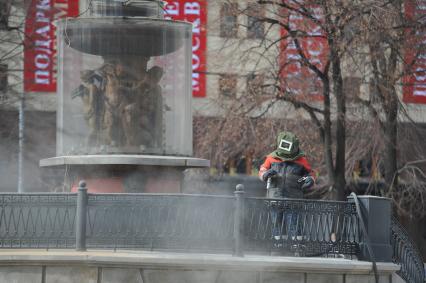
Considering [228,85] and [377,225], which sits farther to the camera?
[228,85]

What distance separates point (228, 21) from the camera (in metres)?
28.5

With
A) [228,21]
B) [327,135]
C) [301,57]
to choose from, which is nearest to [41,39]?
[228,21]

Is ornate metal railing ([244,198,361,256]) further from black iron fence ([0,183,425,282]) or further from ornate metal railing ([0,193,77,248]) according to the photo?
ornate metal railing ([0,193,77,248])

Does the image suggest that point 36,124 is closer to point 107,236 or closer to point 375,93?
point 375,93

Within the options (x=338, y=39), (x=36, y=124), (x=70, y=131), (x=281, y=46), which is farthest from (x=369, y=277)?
(x=36, y=124)

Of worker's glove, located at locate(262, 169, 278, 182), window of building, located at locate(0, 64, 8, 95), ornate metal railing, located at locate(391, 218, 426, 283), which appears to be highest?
window of building, located at locate(0, 64, 8, 95)

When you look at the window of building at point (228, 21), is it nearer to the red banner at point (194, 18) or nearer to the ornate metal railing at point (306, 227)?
the red banner at point (194, 18)

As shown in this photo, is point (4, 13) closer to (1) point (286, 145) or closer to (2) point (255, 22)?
(2) point (255, 22)

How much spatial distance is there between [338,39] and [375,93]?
6.84ft

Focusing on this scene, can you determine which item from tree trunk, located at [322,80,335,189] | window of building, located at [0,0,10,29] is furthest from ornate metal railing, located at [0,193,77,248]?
window of building, located at [0,0,10,29]

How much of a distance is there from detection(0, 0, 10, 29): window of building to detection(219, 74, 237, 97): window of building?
266 inches

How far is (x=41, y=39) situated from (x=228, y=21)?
7.64m

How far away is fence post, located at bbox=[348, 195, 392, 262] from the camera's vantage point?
14.1 metres

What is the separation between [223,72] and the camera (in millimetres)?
29469
